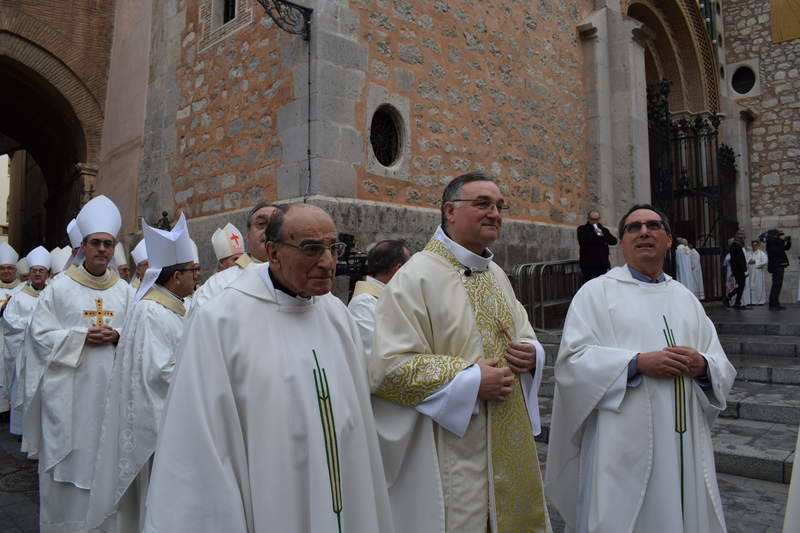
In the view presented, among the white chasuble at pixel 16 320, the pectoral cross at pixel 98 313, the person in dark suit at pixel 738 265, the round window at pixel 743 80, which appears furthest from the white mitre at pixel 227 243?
the round window at pixel 743 80

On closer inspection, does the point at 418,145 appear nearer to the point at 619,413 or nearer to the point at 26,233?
the point at 619,413

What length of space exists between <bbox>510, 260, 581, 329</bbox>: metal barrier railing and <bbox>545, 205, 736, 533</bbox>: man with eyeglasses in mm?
6294

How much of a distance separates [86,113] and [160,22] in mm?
2706

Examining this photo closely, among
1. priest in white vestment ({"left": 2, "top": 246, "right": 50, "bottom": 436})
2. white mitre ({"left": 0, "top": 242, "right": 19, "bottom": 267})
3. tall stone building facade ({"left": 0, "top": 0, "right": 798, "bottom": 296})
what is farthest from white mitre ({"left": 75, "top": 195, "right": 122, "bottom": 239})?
white mitre ({"left": 0, "top": 242, "right": 19, "bottom": 267})

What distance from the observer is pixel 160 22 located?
10734mm

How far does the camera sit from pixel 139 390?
357 centimetres

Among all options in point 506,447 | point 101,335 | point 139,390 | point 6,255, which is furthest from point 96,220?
point 6,255

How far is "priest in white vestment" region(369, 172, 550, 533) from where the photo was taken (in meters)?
2.41

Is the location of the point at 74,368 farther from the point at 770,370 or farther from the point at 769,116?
the point at 769,116

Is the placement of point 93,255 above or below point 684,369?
above

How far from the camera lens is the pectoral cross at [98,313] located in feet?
15.3

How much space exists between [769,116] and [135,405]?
21396mm

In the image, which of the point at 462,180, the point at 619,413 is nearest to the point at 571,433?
the point at 619,413

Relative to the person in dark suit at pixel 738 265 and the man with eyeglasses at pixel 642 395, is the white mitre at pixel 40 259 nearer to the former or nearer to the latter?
the man with eyeglasses at pixel 642 395
